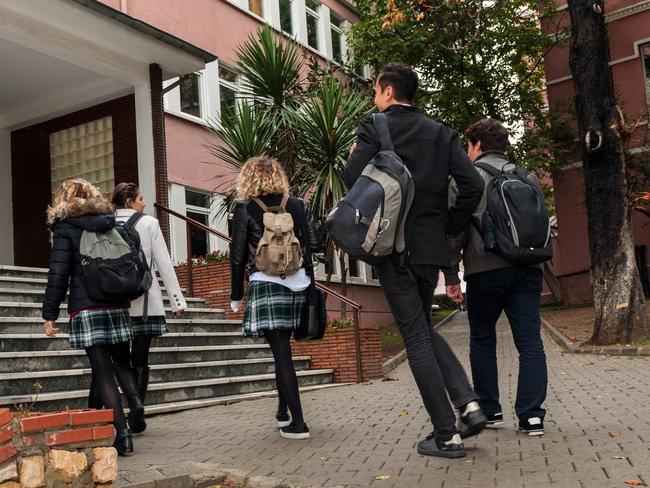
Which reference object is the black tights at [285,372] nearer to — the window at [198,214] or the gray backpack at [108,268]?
the gray backpack at [108,268]

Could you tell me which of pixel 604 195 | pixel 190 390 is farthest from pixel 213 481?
pixel 604 195

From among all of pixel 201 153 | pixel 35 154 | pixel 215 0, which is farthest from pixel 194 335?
pixel 215 0

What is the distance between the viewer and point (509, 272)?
530 centimetres

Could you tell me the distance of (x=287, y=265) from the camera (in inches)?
231

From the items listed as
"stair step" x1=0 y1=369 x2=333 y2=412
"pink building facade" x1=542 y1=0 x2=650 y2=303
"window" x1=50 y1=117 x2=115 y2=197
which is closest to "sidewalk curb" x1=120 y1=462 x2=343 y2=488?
"stair step" x1=0 y1=369 x2=333 y2=412

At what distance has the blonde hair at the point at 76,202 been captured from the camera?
565 cm

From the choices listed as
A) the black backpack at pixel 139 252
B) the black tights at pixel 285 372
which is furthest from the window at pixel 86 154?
the black tights at pixel 285 372

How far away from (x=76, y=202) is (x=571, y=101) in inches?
848

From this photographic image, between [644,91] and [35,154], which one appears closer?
[35,154]

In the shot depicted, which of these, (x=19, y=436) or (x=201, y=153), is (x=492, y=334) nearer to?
(x=19, y=436)

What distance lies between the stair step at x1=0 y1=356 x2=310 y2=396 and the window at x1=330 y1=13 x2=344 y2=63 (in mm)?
20123

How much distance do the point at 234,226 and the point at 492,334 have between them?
1.94 metres

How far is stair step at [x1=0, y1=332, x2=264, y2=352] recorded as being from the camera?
27.0ft

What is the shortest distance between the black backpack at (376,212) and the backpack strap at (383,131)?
0.09m
